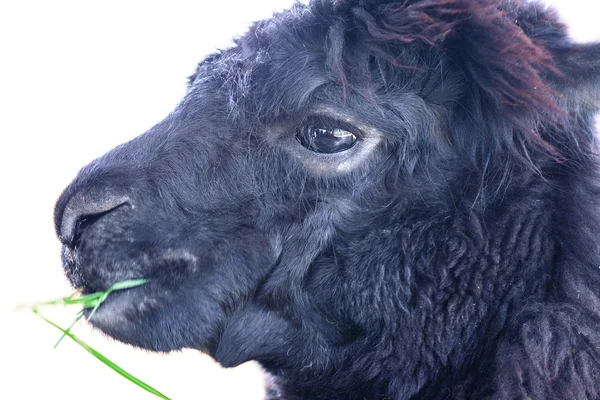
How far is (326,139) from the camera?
243 centimetres

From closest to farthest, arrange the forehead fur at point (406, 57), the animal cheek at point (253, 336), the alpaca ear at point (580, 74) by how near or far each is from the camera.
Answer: the alpaca ear at point (580, 74)
the forehead fur at point (406, 57)
the animal cheek at point (253, 336)

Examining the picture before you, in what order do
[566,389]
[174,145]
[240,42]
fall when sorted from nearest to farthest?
[566,389]
[174,145]
[240,42]

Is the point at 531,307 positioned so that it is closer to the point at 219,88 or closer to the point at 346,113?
the point at 346,113

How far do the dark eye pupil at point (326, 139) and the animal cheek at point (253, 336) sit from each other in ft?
1.99

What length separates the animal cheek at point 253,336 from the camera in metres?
2.46

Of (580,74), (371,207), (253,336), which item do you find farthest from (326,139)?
(580,74)

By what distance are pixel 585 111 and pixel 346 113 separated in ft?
2.62

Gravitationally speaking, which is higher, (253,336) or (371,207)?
(371,207)

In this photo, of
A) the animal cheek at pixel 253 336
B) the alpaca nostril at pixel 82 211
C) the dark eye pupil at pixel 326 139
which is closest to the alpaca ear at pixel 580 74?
the dark eye pupil at pixel 326 139

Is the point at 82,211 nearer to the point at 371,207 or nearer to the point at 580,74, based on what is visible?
the point at 371,207

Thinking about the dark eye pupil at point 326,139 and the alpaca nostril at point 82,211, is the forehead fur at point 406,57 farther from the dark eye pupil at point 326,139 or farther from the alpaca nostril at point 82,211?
the alpaca nostril at point 82,211

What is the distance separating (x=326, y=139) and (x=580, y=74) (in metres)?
0.85

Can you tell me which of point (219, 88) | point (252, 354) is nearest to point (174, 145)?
point (219, 88)

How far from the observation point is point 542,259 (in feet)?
7.50
